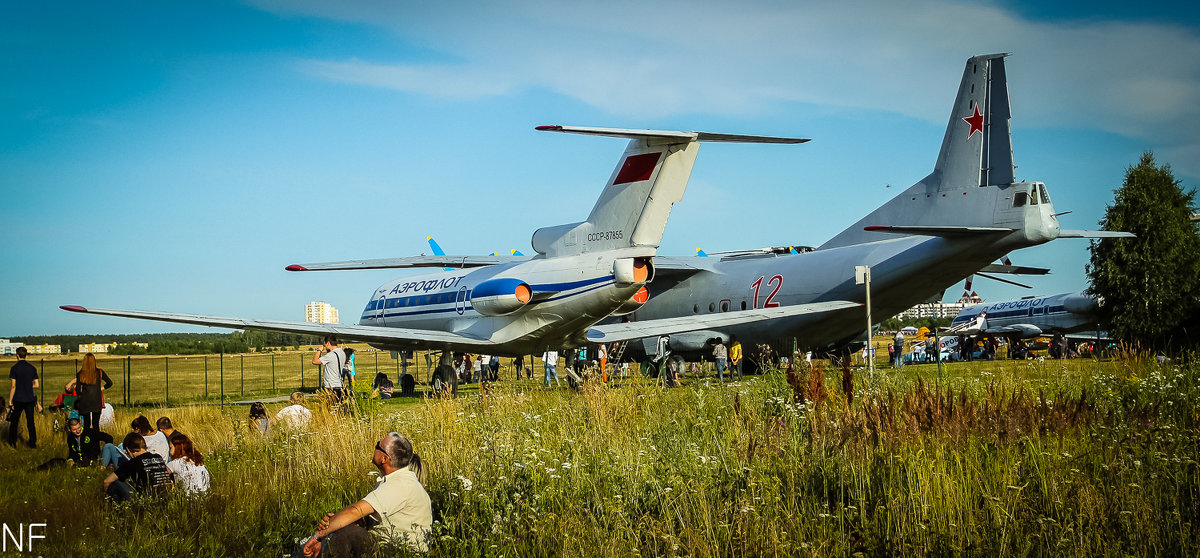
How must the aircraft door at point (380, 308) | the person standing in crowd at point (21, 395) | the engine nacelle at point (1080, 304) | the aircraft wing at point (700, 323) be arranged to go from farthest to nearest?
the engine nacelle at point (1080, 304) → the aircraft door at point (380, 308) → the aircraft wing at point (700, 323) → the person standing in crowd at point (21, 395)

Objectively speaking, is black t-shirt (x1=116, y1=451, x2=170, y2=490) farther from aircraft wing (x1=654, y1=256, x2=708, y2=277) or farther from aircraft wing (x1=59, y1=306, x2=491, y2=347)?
aircraft wing (x1=654, y1=256, x2=708, y2=277)

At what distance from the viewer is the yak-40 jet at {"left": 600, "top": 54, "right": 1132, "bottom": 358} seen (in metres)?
19.2

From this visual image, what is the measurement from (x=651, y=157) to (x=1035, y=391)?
28.3 ft

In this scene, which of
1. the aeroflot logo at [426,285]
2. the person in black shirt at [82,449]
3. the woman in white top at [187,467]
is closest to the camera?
the woman in white top at [187,467]

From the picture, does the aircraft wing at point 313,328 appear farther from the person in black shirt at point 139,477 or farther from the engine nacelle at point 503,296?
the person in black shirt at point 139,477

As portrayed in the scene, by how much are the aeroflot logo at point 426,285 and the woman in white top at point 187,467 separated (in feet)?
45.9

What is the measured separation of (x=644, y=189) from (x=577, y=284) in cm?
241

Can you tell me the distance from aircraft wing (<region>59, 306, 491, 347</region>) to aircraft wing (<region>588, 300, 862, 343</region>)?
3.33 meters

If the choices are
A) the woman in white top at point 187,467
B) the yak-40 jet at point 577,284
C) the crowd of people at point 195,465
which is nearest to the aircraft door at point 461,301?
the yak-40 jet at point 577,284

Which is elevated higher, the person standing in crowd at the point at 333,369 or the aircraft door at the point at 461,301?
the aircraft door at the point at 461,301

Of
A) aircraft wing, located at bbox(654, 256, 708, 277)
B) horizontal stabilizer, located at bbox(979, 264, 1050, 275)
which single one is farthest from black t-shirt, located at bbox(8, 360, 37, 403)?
horizontal stabilizer, located at bbox(979, 264, 1050, 275)

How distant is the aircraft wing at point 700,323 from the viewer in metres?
22.4

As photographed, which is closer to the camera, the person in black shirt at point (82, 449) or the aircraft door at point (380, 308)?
the person in black shirt at point (82, 449)

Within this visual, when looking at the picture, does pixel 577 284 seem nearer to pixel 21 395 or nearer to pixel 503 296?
pixel 503 296
